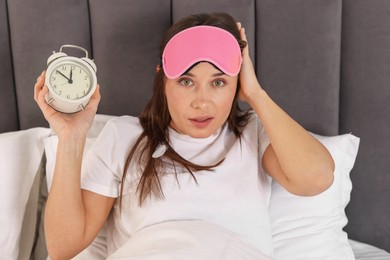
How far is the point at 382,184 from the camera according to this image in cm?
155

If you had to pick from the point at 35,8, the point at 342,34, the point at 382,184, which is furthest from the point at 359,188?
the point at 35,8

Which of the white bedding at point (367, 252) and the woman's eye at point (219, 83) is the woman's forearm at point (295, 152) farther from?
the white bedding at point (367, 252)

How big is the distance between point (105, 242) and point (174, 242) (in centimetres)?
36

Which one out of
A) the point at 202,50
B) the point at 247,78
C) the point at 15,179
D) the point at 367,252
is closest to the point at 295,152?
the point at 247,78

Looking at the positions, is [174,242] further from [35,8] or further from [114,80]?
[35,8]

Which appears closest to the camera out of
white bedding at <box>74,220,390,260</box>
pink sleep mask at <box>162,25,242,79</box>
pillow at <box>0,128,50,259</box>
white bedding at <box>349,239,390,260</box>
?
white bedding at <box>74,220,390,260</box>

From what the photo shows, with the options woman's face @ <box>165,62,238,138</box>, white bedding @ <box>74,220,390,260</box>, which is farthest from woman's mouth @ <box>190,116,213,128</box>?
white bedding @ <box>74,220,390,260</box>

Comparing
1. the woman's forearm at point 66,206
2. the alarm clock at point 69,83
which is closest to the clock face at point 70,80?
the alarm clock at point 69,83

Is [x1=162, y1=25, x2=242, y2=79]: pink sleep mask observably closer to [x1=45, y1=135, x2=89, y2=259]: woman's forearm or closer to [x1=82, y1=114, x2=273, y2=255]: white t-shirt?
[x1=82, y1=114, x2=273, y2=255]: white t-shirt

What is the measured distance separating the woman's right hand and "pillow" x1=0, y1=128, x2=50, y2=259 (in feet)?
0.85

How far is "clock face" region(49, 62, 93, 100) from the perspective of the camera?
3.88 feet

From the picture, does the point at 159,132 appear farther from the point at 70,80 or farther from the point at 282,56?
the point at 282,56

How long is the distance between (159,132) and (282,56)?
1.55ft

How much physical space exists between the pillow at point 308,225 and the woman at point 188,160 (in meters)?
0.11
